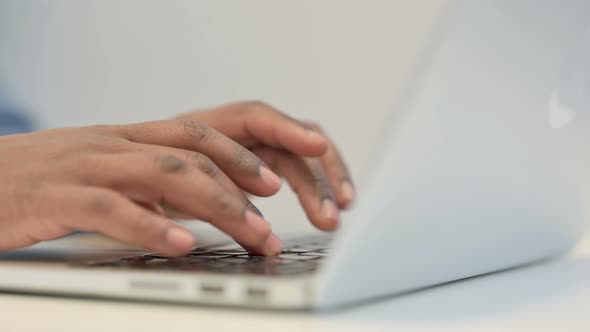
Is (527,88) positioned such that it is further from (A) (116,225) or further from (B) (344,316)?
(A) (116,225)

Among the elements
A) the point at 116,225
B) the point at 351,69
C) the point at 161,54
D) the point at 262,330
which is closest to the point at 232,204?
the point at 116,225

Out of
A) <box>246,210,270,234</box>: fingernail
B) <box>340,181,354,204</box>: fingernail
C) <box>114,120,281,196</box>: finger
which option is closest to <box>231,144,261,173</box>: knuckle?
<box>114,120,281,196</box>: finger

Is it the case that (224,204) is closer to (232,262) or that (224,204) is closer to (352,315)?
(232,262)

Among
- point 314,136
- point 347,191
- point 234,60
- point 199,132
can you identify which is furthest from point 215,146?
point 234,60

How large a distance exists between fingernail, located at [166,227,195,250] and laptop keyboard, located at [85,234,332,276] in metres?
0.01

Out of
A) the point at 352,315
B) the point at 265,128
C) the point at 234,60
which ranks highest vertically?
the point at 234,60

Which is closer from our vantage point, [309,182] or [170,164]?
[170,164]

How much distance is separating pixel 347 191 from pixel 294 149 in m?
0.15

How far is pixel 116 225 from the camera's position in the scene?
1.51 feet

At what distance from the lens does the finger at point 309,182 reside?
809 mm

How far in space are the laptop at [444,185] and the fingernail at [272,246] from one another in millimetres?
17

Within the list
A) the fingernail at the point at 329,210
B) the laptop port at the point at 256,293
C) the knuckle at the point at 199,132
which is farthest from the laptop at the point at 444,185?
the fingernail at the point at 329,210

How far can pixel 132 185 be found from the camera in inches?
19.7

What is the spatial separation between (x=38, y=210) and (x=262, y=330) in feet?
0.98
